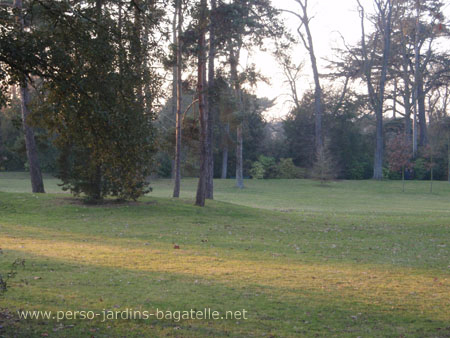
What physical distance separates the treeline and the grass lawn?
177 cm

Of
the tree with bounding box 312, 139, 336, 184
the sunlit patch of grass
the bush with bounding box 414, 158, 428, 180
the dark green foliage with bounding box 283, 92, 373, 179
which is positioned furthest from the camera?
the dark green foliage with bounding box 283, 92, 373, 179

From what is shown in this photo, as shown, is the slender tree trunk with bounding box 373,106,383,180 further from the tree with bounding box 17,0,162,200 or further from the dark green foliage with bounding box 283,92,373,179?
the tree with bounding box 17,0,162,200

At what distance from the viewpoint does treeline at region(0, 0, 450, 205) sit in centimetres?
680

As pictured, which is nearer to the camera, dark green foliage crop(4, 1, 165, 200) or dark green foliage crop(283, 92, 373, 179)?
dark green foliage crop(4, 1, 165, 200)

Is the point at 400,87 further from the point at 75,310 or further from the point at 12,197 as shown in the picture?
the point at 75,310

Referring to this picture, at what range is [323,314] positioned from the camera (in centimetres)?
698

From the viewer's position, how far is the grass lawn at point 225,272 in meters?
6.45

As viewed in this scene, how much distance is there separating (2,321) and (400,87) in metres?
56.4

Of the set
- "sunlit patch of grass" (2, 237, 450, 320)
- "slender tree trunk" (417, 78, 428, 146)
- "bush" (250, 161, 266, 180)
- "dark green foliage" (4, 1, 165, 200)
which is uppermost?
"slender tree trunk" (417, 78, 428, 146)

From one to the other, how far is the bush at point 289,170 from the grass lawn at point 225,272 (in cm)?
3608

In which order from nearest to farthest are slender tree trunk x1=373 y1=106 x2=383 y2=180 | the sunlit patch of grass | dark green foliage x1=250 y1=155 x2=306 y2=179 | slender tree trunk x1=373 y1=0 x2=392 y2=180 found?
the sunlit patch of grass → slender tree trunk x1=373 y1=0 x2=392 y2=180 → slender tree trunk x1=373 y1=106 x2=383 y2=180 → dark green foliage x1=250 y1=155 x2=306 y2=179

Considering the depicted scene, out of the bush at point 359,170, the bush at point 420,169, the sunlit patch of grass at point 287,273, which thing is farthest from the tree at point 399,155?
the sunlit patch of grass at point 287,273

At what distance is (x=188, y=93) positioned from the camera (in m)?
25.8

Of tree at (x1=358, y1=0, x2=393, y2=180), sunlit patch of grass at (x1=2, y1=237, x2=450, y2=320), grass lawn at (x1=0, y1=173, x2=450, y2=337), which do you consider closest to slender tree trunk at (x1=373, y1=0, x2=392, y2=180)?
tree at (x1=358, y1=0, x2=393, y2=180)
